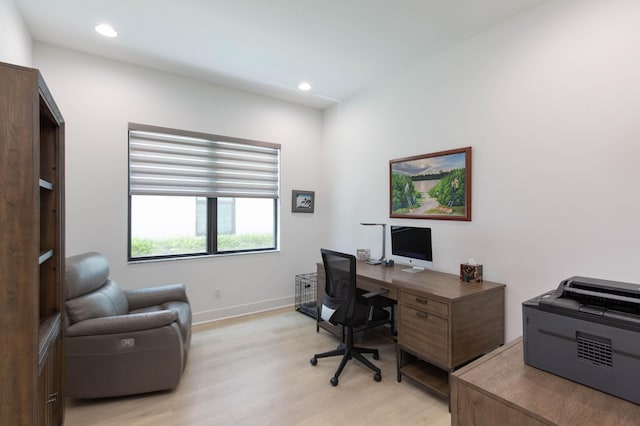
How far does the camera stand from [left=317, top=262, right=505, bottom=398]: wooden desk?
2186 mm

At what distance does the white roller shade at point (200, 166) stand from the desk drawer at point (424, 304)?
2.41 meters

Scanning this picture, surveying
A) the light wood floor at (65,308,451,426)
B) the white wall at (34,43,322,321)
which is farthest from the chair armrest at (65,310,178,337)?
the white wall at (34,43,322,321)

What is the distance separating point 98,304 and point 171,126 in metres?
2.07

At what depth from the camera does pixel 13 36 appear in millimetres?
2277

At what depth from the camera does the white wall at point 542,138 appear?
1996 millimetres

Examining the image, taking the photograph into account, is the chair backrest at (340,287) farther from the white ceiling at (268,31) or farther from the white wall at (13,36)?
the white wall at (13,36)

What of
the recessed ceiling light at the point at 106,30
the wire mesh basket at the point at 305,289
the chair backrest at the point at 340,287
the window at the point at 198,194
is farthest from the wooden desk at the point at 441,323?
the recessed ceiling light at the point at 106,30

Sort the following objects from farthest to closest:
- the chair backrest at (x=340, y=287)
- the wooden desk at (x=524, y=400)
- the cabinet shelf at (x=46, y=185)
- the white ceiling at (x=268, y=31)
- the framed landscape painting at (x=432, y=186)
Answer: the framed landscape painting at (x=432, y=186), the chair backrest at (x=340, y=287), the white ceiling at (x=268, y=31), the cabinet shelf at (x=46, y=185), the wooden desk at (x=524, y=400)

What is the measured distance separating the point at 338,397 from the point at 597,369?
1.71 m

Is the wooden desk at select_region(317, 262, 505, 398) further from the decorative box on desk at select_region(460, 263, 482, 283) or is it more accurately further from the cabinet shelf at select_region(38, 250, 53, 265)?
the cabinet shelf at select_region(38, 250, 53, 265)

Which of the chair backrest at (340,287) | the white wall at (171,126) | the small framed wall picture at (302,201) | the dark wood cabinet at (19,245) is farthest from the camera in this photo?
the small framed wall picture at (302,201)

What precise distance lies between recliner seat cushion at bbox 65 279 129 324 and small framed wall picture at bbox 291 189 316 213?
Result: 91.8 inches

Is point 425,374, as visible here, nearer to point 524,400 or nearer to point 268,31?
point 524,400

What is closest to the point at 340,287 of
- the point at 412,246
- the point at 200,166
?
the point at 412,246
